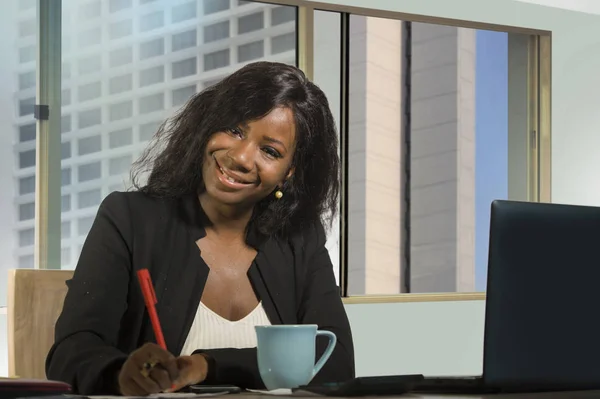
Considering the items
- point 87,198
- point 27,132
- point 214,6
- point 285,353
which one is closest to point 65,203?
point 87,198

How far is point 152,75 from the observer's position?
422cm

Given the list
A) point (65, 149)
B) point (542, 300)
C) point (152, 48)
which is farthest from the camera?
point (152, 48)

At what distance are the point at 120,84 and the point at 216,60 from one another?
0.47 m

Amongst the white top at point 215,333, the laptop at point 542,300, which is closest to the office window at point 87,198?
the white top at point 215,333

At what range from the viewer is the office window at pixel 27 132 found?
12.7ft

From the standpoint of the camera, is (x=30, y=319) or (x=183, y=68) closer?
(x=30, y=319)

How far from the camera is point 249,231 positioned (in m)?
2.02

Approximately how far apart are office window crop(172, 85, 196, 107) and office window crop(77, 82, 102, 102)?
1.16 feet

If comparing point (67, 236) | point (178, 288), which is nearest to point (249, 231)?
point (178, 288)

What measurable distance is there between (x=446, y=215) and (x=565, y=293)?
16.3 feet

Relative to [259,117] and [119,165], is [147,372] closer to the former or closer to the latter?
[259,117]

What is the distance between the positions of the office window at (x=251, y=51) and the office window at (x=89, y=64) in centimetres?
67

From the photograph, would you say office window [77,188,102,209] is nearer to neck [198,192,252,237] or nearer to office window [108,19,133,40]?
office window [108,19,133,40]

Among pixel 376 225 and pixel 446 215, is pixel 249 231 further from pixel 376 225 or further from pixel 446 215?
pixel 446 215
